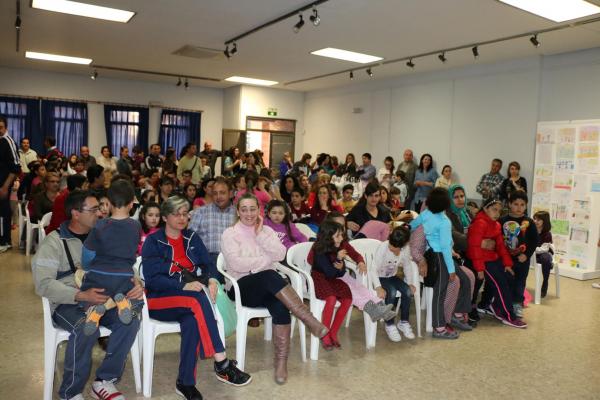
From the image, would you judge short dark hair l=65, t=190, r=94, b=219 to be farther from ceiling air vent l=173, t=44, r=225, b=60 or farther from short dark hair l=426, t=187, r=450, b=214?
ceiling air vent l=173, t=44, r=225, b=60

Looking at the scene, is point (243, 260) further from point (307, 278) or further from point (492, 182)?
point (492, 182)

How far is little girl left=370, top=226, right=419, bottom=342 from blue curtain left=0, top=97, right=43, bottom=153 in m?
9.44

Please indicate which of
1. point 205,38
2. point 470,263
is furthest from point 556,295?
point 205,38

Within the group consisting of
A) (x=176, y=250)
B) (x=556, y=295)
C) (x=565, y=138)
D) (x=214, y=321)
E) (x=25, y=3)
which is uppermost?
(x=25, y=3)

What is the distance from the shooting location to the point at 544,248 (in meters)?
5.47

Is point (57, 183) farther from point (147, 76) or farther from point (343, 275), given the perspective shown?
point (147, 76)

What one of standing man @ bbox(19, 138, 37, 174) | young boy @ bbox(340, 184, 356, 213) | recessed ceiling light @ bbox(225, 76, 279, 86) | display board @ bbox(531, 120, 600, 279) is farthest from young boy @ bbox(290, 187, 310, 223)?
standing man @ bbox(19, 138, 37, 174)

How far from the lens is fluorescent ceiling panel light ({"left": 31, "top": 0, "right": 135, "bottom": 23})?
18.5 ft

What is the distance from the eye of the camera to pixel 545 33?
6129 millimetres

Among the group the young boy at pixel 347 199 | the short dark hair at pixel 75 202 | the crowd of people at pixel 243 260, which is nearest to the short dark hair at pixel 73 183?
the crowd of people at pixel 243 260

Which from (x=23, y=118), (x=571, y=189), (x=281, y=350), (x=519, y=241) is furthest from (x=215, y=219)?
(x=23, y=118)

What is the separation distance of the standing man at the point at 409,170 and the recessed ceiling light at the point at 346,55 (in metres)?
2.09

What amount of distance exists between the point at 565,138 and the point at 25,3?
7.24m

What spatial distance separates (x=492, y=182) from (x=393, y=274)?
4482mm
